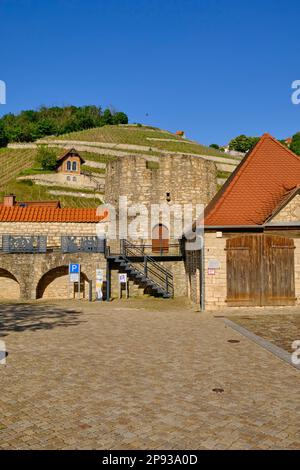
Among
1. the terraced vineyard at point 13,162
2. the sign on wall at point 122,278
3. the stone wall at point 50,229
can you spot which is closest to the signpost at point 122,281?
the sign on wall at point 122,278

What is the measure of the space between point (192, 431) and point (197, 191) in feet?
63.6

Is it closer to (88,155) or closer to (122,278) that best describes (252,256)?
(122,278)

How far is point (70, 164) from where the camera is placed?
62.3 meters

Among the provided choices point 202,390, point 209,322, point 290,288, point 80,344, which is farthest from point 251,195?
point 202,390

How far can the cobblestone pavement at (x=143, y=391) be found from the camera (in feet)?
14.6

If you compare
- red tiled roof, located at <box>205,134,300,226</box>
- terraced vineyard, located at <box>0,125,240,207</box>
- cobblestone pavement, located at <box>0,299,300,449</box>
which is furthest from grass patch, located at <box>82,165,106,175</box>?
cobblestone pavement, located at <box>0,299,300,449</box>

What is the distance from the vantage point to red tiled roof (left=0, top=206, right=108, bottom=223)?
2148 cm

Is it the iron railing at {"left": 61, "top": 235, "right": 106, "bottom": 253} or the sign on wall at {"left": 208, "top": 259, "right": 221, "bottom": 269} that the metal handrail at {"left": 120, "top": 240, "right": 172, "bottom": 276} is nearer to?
the iron railing at {"left": 61, "top": 235, "right": 106, "bottom": 253}

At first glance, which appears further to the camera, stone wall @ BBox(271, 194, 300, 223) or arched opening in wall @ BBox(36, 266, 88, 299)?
arched opening in wall @ BBox(36, 266, 88, 299)

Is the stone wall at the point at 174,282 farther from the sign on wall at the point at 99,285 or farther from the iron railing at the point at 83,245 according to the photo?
the sign on wall at the point at 99,285

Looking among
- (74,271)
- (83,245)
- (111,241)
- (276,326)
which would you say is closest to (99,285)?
(74,271)

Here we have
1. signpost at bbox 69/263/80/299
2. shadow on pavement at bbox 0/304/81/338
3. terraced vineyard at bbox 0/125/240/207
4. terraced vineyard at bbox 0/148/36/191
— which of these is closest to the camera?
shadow on pavement at bbox 0/304/81/338

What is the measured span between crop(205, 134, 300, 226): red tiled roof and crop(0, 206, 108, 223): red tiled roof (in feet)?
24.9
